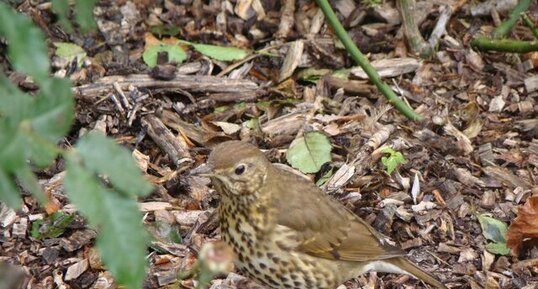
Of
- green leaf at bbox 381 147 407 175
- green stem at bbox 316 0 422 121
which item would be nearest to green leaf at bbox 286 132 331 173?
green leaf at bbox 381 147 407 175

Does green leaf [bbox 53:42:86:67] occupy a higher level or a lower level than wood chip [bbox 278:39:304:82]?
higher

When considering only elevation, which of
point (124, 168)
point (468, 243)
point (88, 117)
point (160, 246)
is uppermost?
point (124, 168)

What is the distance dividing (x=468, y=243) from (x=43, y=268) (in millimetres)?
1899

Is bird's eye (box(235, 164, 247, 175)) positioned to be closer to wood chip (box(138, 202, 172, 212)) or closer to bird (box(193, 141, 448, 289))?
bird (box(193, 141, 448, 289))

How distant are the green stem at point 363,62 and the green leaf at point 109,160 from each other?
342 centimetres

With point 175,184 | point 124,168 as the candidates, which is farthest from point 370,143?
point 124,168

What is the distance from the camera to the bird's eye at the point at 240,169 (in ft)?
11.8

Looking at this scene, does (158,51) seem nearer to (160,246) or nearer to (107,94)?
(107,94)

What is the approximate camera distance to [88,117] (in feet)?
15.3

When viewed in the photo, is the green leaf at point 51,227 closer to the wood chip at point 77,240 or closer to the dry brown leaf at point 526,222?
the wood chip at point 77,240

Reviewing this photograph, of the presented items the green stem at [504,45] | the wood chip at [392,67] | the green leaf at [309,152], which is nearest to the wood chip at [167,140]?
the green leaf at [309,152]

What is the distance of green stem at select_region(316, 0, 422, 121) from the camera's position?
4875mm

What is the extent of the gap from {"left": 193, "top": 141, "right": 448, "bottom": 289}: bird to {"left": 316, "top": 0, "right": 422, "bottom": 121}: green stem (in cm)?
106

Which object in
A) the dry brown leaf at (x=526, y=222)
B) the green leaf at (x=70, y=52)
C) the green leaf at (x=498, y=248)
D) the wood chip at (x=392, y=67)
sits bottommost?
the green leaf at (x=498, y=248)
